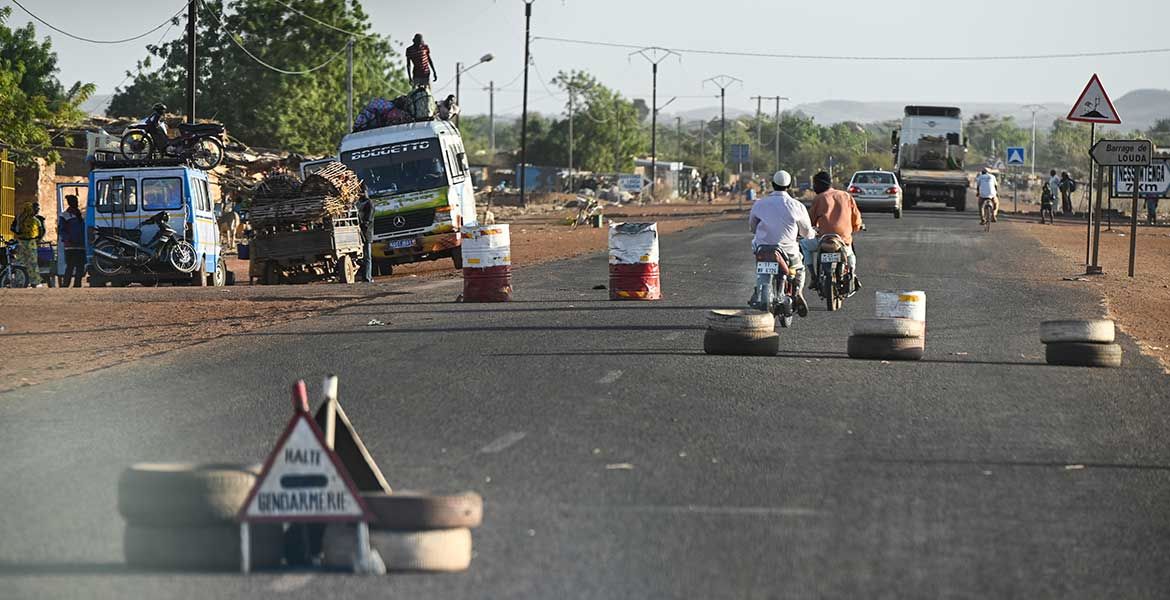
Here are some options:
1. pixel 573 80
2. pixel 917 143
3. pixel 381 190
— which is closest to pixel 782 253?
pixel 381 190

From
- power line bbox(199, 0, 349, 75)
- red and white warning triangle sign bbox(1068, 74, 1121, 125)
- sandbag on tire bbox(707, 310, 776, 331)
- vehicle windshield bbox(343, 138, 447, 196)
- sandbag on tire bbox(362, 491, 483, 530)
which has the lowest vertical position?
sandbag on tire bbox(362, 491, 483, 530)

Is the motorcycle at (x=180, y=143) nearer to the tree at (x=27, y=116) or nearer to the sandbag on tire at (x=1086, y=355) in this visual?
the tree at (x=27, y=116)

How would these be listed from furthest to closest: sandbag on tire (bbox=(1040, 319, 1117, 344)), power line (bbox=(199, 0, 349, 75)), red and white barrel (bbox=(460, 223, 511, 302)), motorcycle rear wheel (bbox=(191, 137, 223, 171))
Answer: power line (bbox=(199, 0, 349, 75)), motorcycle rear wheel (bbox=(191, 137, 223, 171)), red and white barrel (bbox=(460, 223, 511, 302)), sandbag on tire (bbox=(1040, 319, 1117, 344))

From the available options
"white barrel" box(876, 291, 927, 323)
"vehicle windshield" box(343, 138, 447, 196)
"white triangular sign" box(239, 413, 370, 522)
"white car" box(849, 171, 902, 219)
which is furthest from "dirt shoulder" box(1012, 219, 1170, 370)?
"vehicle windshield" box(343, 138, 447, 196)

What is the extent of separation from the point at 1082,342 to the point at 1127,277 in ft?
46.2

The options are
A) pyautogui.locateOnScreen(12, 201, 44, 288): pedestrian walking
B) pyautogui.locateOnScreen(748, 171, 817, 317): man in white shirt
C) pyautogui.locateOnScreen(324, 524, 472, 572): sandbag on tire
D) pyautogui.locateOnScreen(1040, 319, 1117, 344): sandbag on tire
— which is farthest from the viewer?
pyautogui.locateOnScreen(12, 201, 44, 288): pedestrian walking

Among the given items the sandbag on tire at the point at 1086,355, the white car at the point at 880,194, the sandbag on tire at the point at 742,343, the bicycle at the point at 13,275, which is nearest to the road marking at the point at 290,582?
the sandbag on tire at the point at 742,343

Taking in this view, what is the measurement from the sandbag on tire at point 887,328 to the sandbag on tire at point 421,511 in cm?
815

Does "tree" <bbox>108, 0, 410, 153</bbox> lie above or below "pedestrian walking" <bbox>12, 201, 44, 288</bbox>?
above

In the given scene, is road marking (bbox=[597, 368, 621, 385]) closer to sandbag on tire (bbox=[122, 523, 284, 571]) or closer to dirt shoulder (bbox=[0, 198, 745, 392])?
dirt shoulder (bbox=[0, 198, 745, 392])

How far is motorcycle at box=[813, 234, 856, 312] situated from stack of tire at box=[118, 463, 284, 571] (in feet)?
42.1

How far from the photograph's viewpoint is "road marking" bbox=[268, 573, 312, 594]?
609 centimetres

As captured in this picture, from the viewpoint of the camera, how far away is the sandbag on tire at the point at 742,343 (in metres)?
14.1

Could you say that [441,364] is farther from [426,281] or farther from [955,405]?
[426,281]
